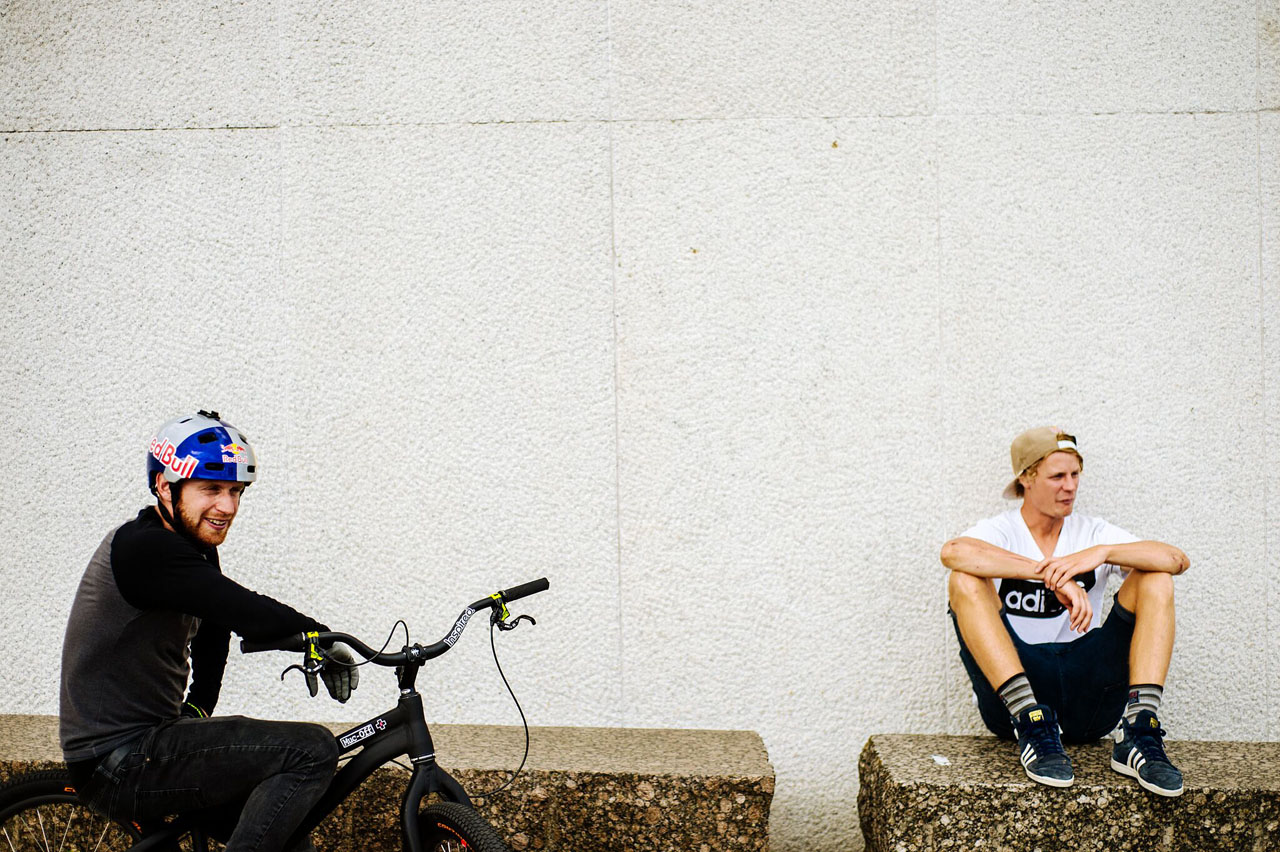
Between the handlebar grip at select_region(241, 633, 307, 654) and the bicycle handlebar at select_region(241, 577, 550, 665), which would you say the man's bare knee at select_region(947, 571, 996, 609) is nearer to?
the bicycle handlebar at select_region(241, 577, 550, 665)

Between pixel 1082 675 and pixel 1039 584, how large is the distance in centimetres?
36

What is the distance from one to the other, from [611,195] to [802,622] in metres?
1.92

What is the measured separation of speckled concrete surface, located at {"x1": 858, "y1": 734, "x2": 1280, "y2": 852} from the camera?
3289 mm

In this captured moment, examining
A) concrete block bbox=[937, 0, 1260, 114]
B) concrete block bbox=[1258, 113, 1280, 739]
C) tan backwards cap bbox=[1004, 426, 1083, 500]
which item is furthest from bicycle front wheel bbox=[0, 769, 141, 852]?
concrete block bbox=[1258, 113, 1280, 739]

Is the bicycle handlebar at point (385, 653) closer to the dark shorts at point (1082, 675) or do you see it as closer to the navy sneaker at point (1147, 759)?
the dark shorts at point (1082, 675)

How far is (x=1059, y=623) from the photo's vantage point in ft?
12.4

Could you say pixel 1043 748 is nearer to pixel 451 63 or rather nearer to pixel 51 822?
pixel 51 822

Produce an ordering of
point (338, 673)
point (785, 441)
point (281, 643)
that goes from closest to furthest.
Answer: point (281, 643)
point (338, 673)
point (785, 441)

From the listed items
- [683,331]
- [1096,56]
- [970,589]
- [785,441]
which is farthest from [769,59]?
[970,589]

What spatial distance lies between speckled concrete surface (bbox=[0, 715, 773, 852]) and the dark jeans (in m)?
0.89

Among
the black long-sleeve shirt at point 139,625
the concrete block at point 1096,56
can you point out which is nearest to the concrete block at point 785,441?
the concrete block at point 1096,56

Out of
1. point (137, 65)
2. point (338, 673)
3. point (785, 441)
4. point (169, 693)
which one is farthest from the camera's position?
point (137, 65)

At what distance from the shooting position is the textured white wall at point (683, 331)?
415cm

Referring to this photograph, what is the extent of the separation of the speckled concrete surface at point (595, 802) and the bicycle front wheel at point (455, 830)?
2.91 feet
